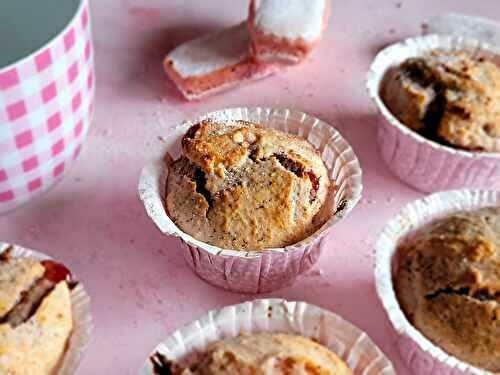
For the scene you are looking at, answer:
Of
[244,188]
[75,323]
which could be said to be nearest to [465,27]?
[244,188]

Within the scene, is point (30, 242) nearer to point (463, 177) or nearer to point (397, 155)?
point (397, 155)

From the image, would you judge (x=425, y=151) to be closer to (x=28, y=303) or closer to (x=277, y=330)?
(x=277, y=330)

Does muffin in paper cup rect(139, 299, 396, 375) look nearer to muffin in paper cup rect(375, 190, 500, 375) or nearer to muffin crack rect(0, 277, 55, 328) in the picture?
muffin in paper cup rect(375, 190, 500, 375)

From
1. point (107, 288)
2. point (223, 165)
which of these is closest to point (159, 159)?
point (223, 165)

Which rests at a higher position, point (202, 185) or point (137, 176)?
point (202, 185)

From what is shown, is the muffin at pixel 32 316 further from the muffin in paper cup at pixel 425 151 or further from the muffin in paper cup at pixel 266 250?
the muffin in paper cup at pixel 425 151

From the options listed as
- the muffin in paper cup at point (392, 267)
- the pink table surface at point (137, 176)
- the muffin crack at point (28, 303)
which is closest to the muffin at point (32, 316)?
the muffin crack at point (28, 303)
